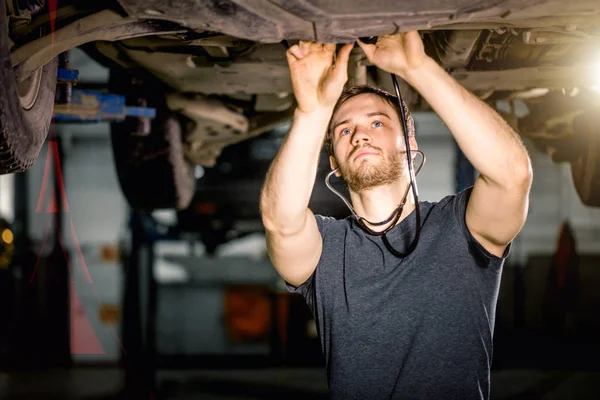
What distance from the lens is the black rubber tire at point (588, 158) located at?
9.68ft

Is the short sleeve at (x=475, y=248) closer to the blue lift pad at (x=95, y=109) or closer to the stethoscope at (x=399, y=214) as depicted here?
the stethoscope at (x=399, y=214)

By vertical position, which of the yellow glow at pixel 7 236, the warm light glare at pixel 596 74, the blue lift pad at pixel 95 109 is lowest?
the yellow glow at pixel 7 236

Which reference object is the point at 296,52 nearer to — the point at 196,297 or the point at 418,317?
the point at 418,317

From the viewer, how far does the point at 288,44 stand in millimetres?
1465

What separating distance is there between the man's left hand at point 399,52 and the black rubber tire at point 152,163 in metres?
1.68

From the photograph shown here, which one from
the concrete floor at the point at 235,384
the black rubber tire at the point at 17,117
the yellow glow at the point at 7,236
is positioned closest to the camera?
the black rubber tire at the point at 17,117

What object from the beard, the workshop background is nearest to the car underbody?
the beard

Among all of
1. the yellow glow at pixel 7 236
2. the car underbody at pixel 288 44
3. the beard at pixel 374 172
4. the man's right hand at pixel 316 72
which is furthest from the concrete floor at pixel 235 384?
the man's right hand at pixel 316 72

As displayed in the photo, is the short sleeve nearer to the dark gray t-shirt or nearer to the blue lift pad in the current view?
the dark gray t-shirt

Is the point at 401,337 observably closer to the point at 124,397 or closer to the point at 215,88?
the point at 215,88

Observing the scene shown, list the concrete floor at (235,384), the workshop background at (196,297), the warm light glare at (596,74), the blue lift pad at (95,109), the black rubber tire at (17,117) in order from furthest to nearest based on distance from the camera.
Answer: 1. the workshop background at (196,297)
2. the concrete floor at (235,384)
3. the blue lift pad at (95,109)
4. the warm light glare at (596,74)
5. the black rubber tire at (17,117)

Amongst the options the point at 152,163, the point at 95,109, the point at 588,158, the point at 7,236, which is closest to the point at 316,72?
the point at 95,109

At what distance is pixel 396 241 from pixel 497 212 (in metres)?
0.33

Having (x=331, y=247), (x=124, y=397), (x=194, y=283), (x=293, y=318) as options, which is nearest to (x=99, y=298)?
(x=194, y=283)
